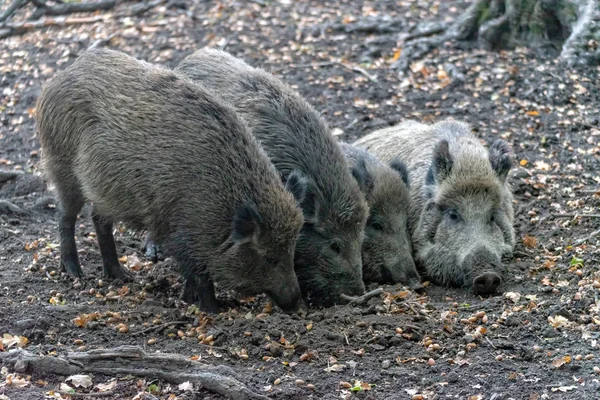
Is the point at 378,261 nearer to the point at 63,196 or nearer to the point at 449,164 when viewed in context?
the point at 449,164

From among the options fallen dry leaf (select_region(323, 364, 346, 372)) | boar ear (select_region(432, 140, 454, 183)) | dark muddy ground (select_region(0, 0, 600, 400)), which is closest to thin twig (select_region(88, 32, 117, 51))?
dark muddy ground (select_region(0, 0, 600, 400))

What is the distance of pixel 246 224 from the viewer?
647 centimetres

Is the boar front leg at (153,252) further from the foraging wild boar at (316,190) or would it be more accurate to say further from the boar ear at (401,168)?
the boar ear at (401,168)

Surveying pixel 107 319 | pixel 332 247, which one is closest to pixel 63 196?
pixel 107 319

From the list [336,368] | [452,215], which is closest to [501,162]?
[452,215]

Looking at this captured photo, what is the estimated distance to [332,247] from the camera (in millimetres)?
7195

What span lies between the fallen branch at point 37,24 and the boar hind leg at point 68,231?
6.15 metres

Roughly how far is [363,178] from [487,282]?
134cm

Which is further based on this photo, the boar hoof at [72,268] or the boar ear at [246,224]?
the boar hoof at [72,268]

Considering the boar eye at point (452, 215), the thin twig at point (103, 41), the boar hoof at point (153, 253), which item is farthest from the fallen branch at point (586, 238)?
the thin twig at point (103, 41)

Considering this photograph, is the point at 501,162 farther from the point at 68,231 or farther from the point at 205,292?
the point at 68,231

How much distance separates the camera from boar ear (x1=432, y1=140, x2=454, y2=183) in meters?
8.05

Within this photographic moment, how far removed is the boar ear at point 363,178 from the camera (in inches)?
303

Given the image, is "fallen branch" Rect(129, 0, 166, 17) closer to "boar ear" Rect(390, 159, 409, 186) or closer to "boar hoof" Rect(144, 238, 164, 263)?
"boar hoof" Rect(144, 238, 164, 263)
